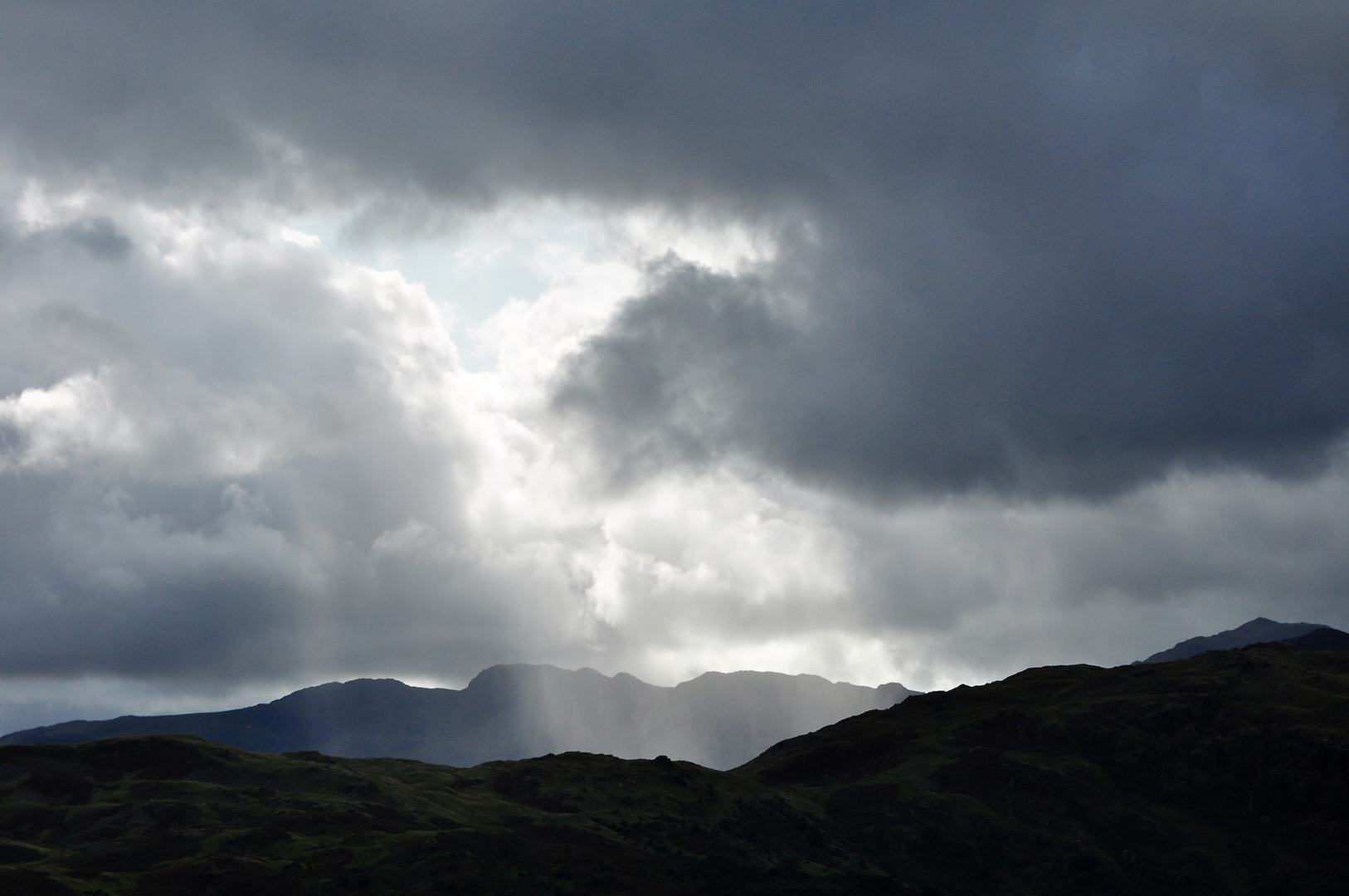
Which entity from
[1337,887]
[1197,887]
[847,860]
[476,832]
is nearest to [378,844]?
[476,832]

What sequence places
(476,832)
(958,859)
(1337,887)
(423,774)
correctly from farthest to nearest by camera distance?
Answer: (423,774)
(958,859)
(1337,887)
(476,832)

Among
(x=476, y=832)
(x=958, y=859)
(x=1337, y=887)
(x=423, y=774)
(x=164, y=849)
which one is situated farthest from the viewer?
(x=423, y=774)

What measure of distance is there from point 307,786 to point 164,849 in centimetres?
3309

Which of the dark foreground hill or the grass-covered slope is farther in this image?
the grass-covered slope

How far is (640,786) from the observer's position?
18062 cm

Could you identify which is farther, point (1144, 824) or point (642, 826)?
point (1144, 824)

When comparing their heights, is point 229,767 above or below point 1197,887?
above

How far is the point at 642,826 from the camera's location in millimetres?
163625

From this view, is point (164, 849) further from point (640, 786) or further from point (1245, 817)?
point (1245, 817)

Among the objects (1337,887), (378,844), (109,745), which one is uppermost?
(109,745)

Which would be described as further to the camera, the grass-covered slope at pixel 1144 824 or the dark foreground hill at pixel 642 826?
the grass-covered slope at pixel 1144 824

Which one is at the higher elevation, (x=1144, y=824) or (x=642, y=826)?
(x=642, y=826)

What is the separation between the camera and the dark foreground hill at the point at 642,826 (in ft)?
425

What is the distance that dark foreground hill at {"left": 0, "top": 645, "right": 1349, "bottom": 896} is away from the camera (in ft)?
425
